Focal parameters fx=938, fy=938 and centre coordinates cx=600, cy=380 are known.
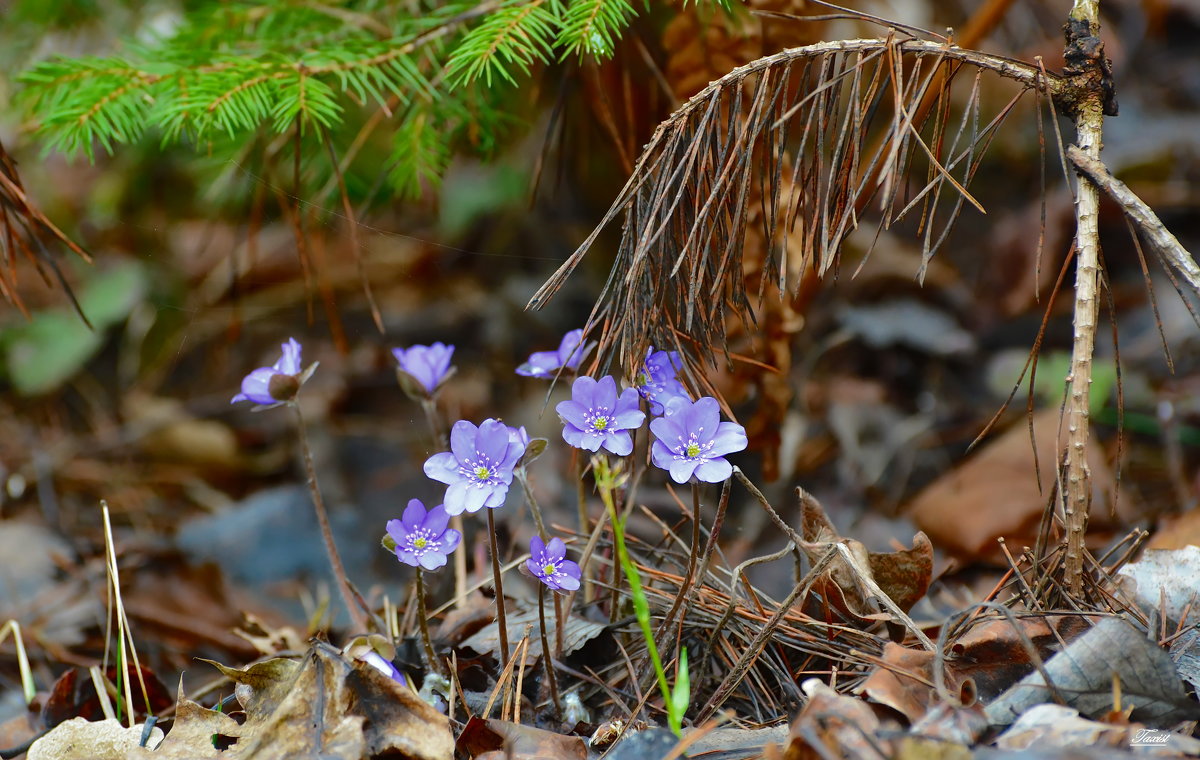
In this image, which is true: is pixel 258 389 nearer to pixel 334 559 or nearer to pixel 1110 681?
pixel 334 559

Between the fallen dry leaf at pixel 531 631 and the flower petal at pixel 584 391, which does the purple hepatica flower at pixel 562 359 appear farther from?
the fallen dry leaf at pixel 531 631

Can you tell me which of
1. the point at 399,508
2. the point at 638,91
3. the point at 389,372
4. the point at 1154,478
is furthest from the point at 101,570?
the point at 1154,478

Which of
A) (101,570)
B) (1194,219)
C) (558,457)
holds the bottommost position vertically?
(101,570)

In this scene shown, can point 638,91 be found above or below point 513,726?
above

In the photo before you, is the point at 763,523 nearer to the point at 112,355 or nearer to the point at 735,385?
the point at 735,385

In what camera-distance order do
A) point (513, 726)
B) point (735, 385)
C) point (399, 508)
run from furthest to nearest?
point (399, 508), point (735, 385), point (513, 726)

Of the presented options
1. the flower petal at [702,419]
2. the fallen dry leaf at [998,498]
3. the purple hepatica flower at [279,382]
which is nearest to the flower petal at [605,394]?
the flower petal at [702,419]

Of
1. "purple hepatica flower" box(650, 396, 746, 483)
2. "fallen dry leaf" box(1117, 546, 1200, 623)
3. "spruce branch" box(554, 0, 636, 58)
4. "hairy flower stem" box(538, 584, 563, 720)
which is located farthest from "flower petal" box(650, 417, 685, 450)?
"fallen dry leaf" box(1117, 546, 1200, 623)
